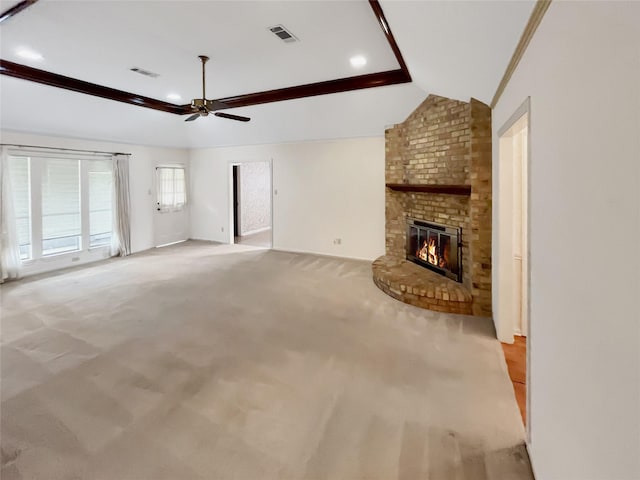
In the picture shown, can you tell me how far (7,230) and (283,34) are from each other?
5.15 m

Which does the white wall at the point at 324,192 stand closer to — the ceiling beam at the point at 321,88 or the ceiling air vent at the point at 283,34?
the ceiling beam at the point at 321,88

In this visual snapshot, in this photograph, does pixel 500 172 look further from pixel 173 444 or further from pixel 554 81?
pixel 173 444

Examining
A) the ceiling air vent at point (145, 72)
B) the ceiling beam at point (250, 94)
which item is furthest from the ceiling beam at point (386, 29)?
the ceiling air vent at point (145, 72)

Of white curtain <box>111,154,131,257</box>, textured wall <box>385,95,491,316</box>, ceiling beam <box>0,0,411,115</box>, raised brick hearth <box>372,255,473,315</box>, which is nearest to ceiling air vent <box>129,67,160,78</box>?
ceiling beam <box>0,0,411,115</box>

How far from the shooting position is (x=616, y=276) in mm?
894

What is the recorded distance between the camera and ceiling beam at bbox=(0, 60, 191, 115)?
395cm

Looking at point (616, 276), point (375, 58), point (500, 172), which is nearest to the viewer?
point (616, 276)

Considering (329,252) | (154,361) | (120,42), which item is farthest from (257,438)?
(329,252)

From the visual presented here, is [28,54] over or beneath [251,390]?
over

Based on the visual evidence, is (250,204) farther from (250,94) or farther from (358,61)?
(358,61)

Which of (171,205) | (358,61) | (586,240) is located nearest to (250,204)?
(171,205)

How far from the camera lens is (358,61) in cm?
392

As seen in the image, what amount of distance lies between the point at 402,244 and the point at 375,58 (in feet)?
9.28

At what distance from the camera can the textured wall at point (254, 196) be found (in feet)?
30.4
